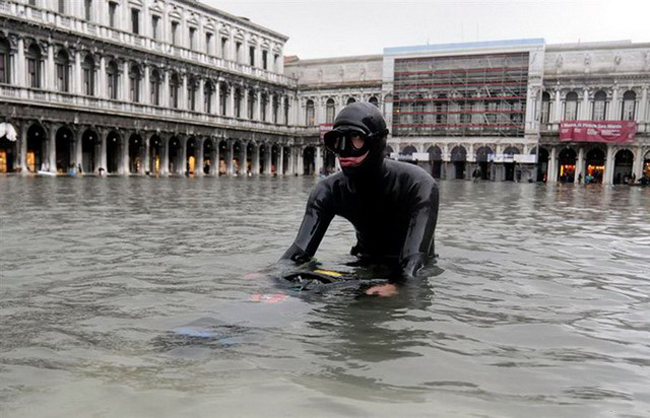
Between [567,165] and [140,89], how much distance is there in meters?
37.3

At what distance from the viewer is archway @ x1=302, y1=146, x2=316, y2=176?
64.2 m

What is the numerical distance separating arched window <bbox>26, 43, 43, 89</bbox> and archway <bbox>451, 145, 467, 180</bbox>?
35.8 metres

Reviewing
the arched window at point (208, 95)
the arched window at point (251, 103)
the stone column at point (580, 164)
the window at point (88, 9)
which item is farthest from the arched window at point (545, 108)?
the window at point (88, 9)

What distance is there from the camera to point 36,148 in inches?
1478

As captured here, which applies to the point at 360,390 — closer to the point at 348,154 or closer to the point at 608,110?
the point at 348,154

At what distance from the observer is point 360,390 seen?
2400mm

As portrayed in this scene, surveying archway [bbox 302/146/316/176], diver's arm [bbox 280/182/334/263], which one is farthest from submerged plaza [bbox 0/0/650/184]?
diver's arm [bbox 280/182/334/263]

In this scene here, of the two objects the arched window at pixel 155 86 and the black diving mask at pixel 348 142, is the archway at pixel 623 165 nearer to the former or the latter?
the arched window at pixel 155 86

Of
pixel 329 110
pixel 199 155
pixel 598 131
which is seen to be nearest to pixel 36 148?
pixel 199 155

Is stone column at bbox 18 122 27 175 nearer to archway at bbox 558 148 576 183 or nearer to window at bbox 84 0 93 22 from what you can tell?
window at bbox 84 0 93 22

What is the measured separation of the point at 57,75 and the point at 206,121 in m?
14.2

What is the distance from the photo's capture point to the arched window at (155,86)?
147ft

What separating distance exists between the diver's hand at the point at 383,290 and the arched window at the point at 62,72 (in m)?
38.0

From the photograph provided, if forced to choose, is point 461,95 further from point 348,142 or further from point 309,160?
point 348,142
